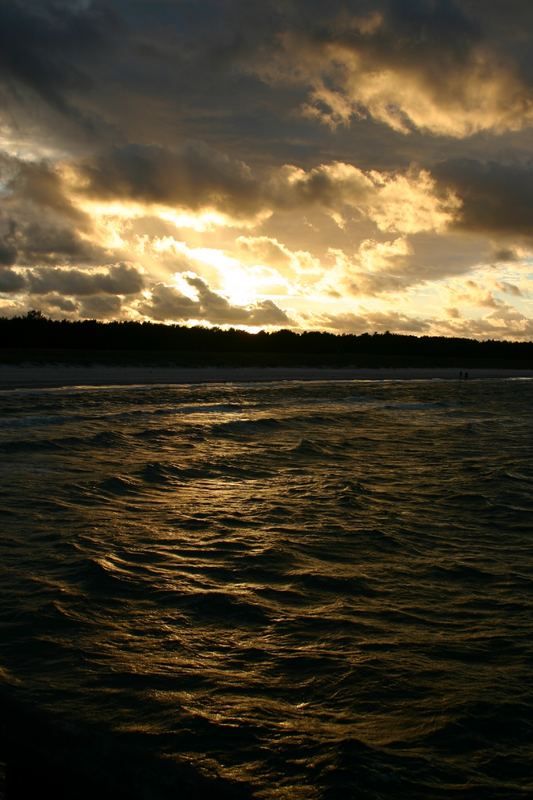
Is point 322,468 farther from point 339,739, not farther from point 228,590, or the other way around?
point 339,739

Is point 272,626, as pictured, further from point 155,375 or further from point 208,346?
point 208,346

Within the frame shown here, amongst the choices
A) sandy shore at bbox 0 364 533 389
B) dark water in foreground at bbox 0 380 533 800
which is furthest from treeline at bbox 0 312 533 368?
dark water in foreground at bbox 0 380 533 800

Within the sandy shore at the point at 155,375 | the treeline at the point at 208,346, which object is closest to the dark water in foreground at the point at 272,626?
the sandy shore at the point at 155,375

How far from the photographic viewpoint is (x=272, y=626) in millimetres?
5551

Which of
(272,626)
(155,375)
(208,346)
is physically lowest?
(272,626)

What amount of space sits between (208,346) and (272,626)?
64.5 metres

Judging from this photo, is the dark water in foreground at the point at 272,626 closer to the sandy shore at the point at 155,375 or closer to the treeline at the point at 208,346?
the sandy shore at the point at 155,375

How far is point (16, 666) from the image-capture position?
4617 mm

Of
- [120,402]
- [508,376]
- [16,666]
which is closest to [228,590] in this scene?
[16,666]

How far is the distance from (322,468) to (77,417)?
34.4 feet

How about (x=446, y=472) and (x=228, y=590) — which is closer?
(x=228, y=590)

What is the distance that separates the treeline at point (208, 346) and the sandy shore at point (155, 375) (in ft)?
6.71

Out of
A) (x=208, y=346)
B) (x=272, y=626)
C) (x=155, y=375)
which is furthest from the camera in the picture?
(x=208, y=346)

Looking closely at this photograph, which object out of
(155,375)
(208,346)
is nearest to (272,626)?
(155,375)
